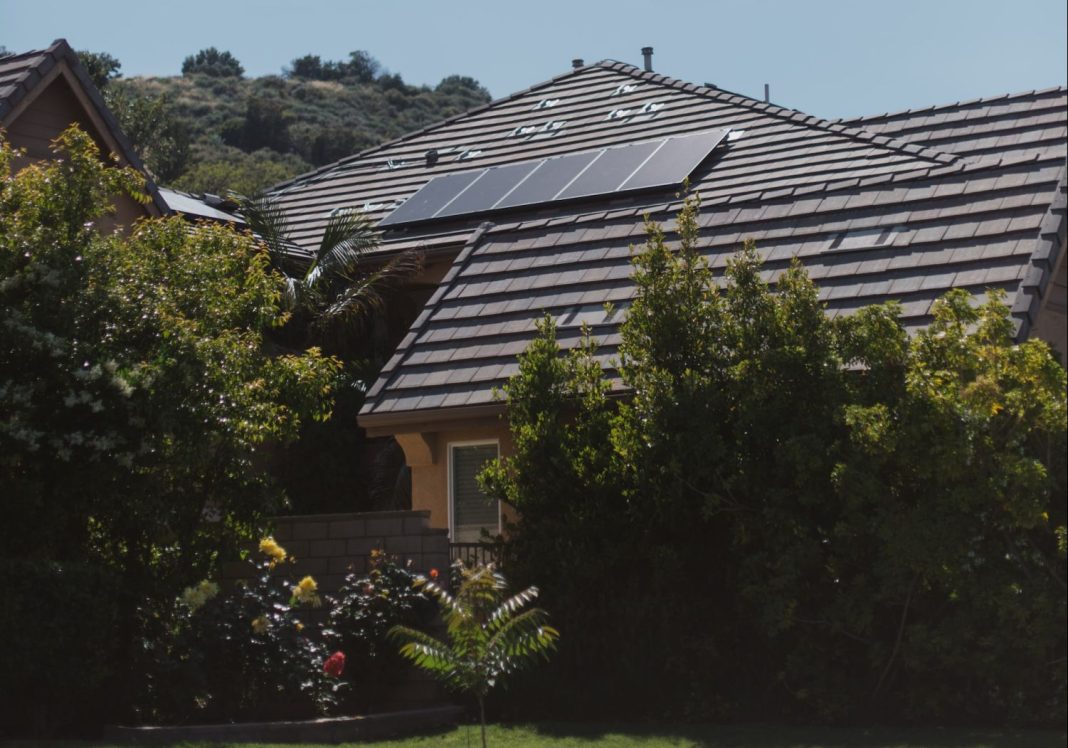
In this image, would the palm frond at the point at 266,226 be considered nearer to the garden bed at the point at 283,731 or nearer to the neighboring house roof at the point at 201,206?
the neighboring house roof at the point at 201,206

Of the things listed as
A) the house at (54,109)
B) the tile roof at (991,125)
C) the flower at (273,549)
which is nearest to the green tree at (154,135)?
the house at (54,109)

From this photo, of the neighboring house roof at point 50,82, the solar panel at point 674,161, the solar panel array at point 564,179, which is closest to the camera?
the neighboring house roof at point 50,82

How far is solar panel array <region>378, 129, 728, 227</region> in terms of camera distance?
823 inches

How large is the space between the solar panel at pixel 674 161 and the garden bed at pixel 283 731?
35.3ft

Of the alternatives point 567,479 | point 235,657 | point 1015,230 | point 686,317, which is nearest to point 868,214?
point 1015,230

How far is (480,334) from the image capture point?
1588cm

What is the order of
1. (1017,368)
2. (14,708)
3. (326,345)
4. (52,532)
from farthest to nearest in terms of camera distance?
1. (326,345)
2. (52,532)
3. (14,708)
4. (1017,368)

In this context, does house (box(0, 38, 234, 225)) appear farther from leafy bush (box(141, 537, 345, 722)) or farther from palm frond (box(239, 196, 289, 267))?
leafy bush (box(141, 537, 345, 722))

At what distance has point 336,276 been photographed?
21.1m

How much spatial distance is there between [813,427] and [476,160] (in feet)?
48.3

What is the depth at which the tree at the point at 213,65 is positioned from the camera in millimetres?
99500

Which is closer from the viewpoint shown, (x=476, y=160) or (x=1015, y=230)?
(x=1015, y=230)

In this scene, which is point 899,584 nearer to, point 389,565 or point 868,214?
point 389,565

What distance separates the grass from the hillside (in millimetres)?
42096
